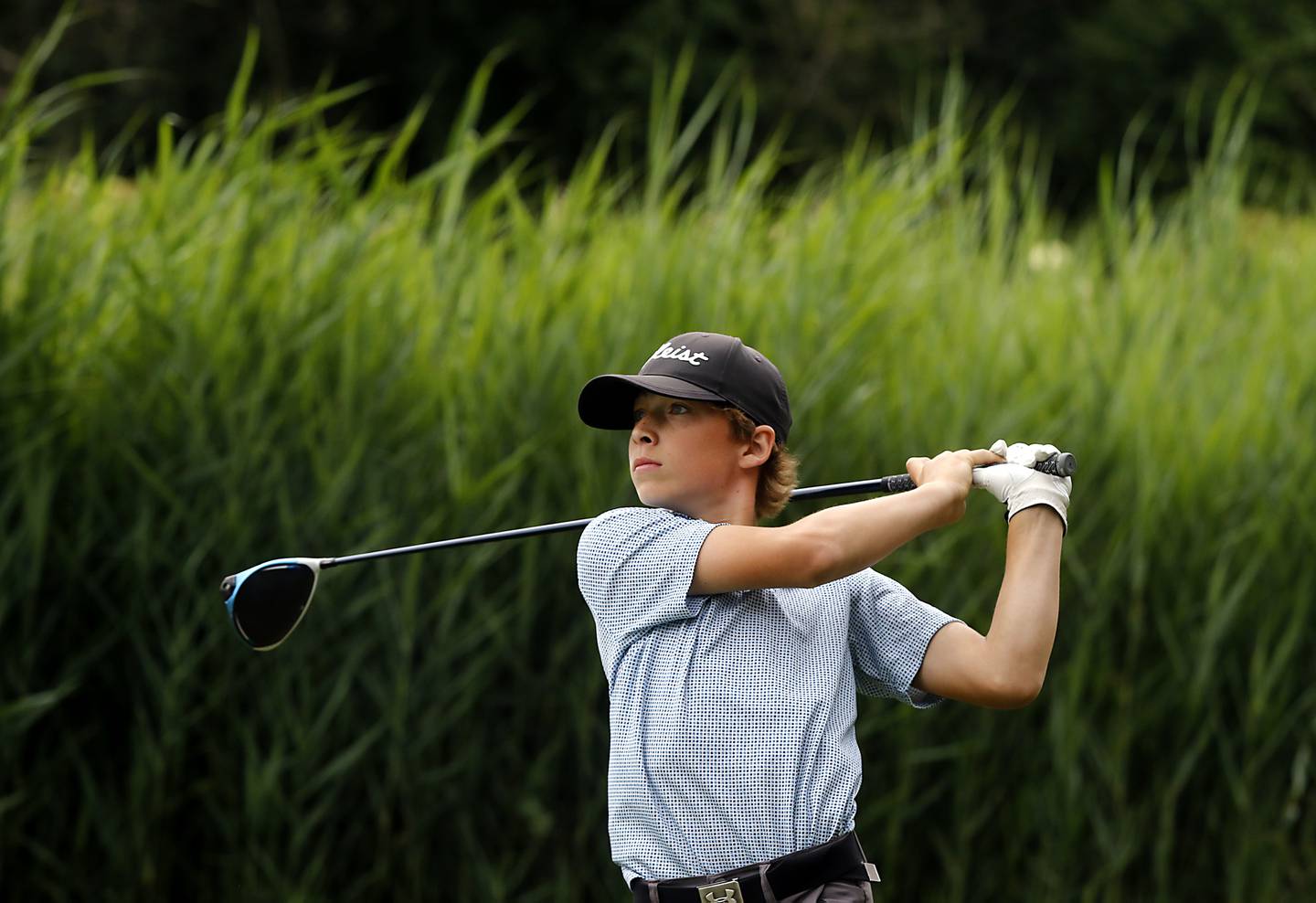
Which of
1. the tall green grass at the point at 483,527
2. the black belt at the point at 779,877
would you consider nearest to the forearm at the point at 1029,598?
the black belt at the point at 779,877

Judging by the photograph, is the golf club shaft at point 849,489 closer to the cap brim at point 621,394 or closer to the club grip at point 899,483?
the club grip at point 899,483

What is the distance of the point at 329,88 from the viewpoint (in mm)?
13164

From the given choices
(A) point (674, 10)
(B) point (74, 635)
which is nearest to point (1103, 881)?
(B) point (74, 635)

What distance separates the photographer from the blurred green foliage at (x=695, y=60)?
41.2 ft

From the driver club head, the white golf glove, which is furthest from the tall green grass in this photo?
the white golf glove

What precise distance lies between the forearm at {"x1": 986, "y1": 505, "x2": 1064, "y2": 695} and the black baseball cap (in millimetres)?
332

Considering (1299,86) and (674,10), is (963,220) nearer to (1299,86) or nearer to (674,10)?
(674,10)

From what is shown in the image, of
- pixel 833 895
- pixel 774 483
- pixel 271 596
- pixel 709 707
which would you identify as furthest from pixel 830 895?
pixel 271 596

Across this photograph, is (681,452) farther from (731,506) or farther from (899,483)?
(899,483)

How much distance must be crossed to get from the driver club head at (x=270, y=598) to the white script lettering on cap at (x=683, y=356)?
1.79 feet

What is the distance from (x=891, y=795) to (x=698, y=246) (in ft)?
4.85

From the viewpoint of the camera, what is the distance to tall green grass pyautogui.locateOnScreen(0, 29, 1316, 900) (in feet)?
12.3

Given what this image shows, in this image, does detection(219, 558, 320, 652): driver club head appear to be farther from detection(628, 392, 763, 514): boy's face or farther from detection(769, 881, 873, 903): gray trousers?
detection(769, 881, 873, 903): gray trousers

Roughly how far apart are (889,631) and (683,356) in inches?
16.5
